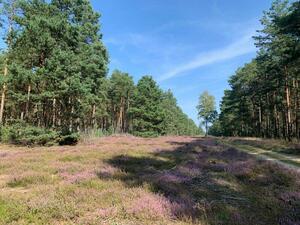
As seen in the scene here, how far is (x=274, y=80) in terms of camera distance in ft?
157

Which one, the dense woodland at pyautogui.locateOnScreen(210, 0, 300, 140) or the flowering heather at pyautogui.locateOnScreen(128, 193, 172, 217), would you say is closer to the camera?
the flowering heather at pyautogui.locateOnScreen(128, 193, 172, 217)

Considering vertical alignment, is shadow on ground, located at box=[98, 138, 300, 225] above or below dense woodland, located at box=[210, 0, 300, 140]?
→ below

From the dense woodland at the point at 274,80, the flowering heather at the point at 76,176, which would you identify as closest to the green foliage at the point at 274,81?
the dense woodland at the point at 274,80

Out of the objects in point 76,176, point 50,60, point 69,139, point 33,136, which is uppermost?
point 50,60

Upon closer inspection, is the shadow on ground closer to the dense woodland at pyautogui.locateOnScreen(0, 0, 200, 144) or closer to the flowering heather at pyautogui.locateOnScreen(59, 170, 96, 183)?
the flowering heather at pyautogui.locateOnScreen(59, 170, 96, 183)

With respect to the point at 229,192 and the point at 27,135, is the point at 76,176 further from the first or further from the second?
the point at 27,135

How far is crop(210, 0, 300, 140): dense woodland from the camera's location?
27484mm

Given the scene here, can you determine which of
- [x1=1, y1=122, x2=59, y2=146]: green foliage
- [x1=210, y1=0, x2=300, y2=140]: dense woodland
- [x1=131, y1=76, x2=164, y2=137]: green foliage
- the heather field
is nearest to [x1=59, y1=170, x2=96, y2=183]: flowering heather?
the heather field

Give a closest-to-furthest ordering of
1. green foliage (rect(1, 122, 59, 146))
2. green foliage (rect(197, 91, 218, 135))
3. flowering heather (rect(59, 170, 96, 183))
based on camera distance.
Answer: flowering heather (rect(59, 170, 96, 183))
green foliage (rect(1, 122, 59, 146))
green foliage (rect(197, 91, 218, 135))

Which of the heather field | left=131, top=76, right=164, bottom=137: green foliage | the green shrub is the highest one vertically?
left=131, top=76, right=164, bottom=137: green foliage

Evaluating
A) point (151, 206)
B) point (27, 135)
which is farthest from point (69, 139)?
point (151, 206)

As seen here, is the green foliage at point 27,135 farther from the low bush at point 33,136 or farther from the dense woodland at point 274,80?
the dense woodland at point 274,80

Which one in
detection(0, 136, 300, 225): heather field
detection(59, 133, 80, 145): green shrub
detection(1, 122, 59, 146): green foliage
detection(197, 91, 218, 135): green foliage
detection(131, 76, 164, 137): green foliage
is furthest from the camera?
detection(197, 91, 218, 135): green foliage

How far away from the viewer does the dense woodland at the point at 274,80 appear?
27484 mm
